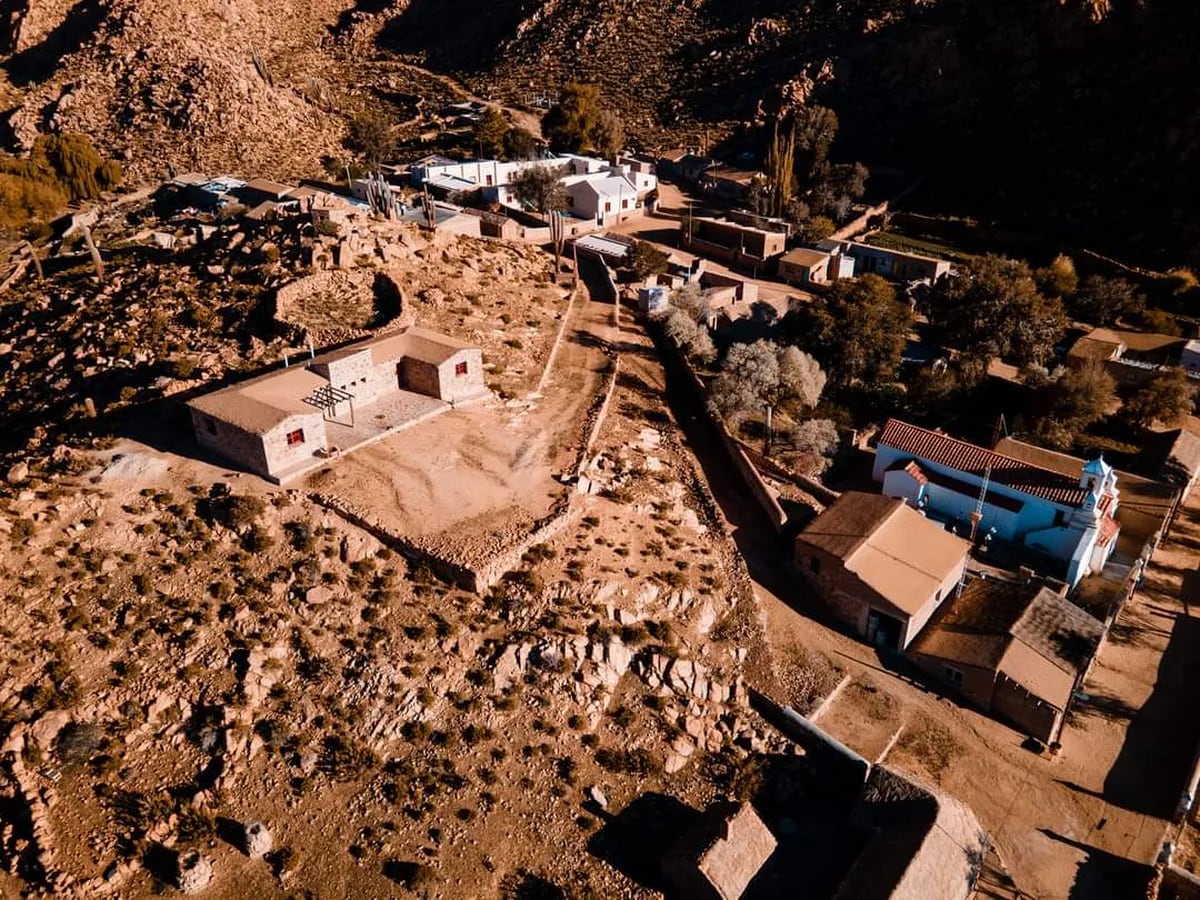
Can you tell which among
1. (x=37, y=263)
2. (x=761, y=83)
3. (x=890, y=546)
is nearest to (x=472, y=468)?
(x=890, y=546)

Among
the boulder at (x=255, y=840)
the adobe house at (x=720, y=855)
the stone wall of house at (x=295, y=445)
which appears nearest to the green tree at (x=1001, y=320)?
the adobe house at (x=720, y=855)

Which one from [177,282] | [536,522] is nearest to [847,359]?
[536,522]

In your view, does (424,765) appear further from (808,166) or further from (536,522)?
(808,166)

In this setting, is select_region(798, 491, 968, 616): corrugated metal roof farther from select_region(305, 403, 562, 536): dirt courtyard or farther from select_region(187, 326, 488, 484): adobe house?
select_region(187, 326, 488, 484): adobe house

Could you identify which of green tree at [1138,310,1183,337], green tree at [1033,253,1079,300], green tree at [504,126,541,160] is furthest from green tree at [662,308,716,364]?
green tree at [504,126,541,160]

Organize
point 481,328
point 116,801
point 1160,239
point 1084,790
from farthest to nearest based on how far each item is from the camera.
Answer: point 1160,239
point 481,328
point 1084,790
point 116,801
